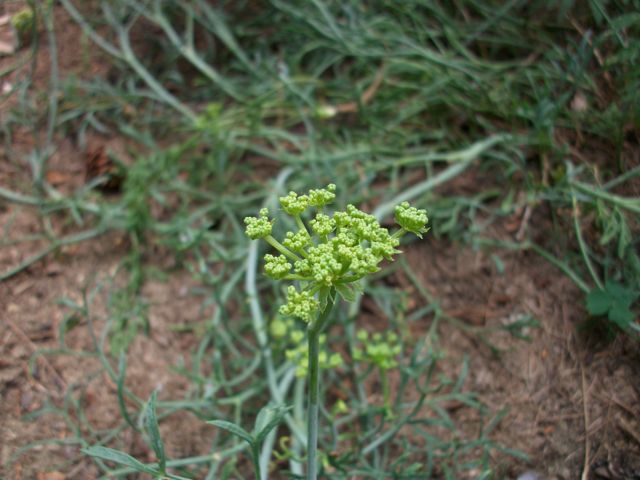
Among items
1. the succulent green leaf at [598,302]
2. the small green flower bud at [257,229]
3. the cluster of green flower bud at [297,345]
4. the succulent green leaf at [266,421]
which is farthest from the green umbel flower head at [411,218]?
the succulent green leaf at [598,302]

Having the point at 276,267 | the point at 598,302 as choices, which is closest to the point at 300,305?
the point at 276,267

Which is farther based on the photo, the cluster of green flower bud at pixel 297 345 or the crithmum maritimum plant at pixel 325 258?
the cluster of green flower bud at pixel 297 345

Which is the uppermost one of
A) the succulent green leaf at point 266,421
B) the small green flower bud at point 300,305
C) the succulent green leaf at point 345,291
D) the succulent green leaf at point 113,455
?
the succulent green leaf at point 345,291

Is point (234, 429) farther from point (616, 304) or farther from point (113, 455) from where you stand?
point (616, 304)

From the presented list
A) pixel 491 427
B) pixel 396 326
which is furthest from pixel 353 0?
pixel 491 427

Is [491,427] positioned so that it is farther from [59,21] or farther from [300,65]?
[59,21]

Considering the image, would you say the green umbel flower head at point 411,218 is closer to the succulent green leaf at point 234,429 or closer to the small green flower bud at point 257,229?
the small green flower bud at point 257,229

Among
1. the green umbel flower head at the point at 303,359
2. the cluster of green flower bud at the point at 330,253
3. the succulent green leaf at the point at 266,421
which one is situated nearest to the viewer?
the cluster of green flower bud at the point at 330,253

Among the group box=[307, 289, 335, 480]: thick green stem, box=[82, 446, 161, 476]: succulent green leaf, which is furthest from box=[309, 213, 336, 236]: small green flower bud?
box=[82, 446, 161, 476]: succulent green leaf
